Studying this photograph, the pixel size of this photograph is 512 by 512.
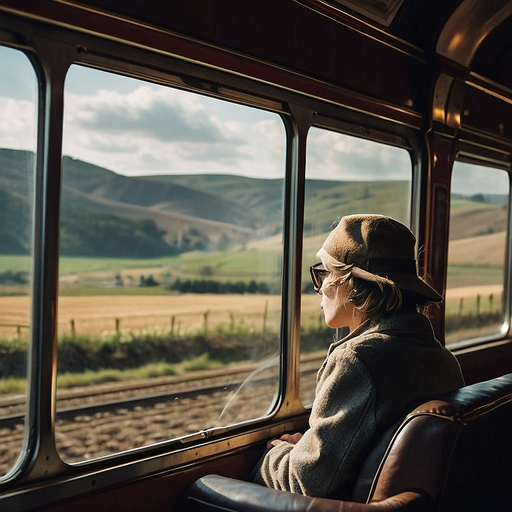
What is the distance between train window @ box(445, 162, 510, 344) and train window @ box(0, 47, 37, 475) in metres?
2.79

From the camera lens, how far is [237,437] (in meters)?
2.40

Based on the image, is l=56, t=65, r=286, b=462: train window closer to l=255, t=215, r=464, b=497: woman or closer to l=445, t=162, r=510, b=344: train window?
l=255, t=215, r=464, b=497: woman

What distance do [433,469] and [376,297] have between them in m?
0.51

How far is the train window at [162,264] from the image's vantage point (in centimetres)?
261

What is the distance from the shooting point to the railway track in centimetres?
246

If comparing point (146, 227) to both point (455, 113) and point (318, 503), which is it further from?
point (318, 503)

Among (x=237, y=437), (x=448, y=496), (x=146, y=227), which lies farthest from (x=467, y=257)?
(x=448, y=496)

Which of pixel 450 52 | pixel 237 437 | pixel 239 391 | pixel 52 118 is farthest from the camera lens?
pixel 450 52

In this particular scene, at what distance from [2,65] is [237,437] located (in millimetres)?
1453

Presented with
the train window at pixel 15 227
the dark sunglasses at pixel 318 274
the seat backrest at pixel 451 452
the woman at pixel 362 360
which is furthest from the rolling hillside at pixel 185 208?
the seat backrest at pixel 451 452

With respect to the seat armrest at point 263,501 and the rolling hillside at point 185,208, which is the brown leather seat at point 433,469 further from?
the rolling hillside at point 185,208

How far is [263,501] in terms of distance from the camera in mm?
1771

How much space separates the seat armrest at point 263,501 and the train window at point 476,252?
8.08ft

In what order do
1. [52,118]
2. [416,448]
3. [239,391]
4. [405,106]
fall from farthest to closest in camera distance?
1. [405,106]
2. [239,391]
3. [52,118]
4. [416,448]
